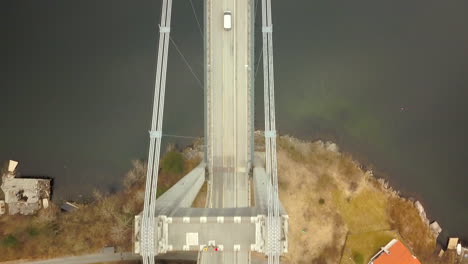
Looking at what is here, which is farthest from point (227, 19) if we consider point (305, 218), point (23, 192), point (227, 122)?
point (23, 192)

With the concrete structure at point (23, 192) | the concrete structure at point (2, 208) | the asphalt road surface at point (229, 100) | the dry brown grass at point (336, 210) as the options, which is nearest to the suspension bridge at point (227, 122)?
the asphalt road surface at point (229, 100)

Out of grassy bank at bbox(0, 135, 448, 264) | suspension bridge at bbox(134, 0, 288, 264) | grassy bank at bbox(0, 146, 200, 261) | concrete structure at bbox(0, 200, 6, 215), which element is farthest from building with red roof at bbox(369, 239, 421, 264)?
concrete structure at bbox(0, 200, 6, 215)

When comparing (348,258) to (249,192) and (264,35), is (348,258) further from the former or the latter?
(264,35)

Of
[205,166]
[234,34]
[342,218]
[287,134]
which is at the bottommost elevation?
[342,218]

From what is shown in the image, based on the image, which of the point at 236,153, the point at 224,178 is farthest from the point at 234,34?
the point at 224,178

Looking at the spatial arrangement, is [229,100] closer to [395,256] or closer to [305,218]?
[305,218]

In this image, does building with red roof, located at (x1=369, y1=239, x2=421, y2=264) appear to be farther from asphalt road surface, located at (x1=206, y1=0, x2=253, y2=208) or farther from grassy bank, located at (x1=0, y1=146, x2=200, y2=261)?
grassy bank, located at (x1=0, y1=146, x2=200, y2=261)
